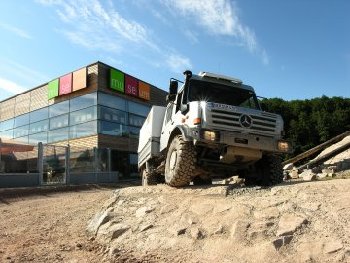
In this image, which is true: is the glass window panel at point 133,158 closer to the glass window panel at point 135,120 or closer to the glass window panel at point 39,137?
the glass window panel at point 135,120

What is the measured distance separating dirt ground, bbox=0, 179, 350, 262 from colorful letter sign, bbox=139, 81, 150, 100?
21604mm

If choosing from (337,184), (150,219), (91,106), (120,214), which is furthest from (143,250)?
(91,106)

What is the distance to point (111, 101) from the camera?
94.0 feet

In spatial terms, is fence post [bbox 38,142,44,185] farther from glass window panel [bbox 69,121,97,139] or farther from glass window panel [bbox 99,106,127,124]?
glass window panel [bbox 99,106,127,124]

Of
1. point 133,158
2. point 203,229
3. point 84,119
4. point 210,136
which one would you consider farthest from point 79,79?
point 203,229

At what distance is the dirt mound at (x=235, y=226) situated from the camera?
595cm

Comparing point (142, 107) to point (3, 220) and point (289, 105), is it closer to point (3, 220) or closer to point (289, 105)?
point (289, 105)

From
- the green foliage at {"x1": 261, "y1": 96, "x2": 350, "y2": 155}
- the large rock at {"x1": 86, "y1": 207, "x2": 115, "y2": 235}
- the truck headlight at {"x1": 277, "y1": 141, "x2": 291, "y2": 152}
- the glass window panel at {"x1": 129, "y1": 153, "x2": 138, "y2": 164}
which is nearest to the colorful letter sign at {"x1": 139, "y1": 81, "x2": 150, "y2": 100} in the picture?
the glass window panel at {"x1": 129, "y1": 153, "x2": 138, "y2": 164}

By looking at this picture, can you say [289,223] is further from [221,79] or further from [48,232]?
[48,232]

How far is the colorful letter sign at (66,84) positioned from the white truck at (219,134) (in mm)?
19465

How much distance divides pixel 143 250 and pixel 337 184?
3764 mm

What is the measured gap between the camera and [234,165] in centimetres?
998

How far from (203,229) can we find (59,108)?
2516cm

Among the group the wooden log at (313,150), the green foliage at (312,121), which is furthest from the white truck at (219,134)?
the green foliage at (312,121)
